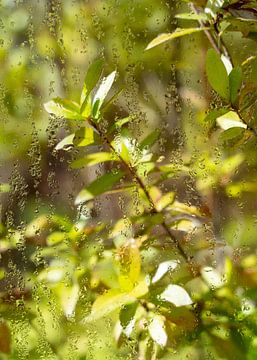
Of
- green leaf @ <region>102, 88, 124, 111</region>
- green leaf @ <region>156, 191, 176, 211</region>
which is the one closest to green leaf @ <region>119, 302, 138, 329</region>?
green leaf @ <region>156, 191, 176, 211</region>

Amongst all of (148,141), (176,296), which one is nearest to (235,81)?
(148,141)

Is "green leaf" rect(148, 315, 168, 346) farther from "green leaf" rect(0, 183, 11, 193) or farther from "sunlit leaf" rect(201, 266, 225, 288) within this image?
"green leaf" rect(0, 183, 11, 193)

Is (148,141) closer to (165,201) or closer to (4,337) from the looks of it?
(165,201)

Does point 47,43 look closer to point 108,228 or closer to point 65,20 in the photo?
point 65,20

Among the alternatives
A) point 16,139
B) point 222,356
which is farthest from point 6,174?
point 222,356

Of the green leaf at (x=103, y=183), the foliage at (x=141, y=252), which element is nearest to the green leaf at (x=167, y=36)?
the foliage at (x=141, y=252)
